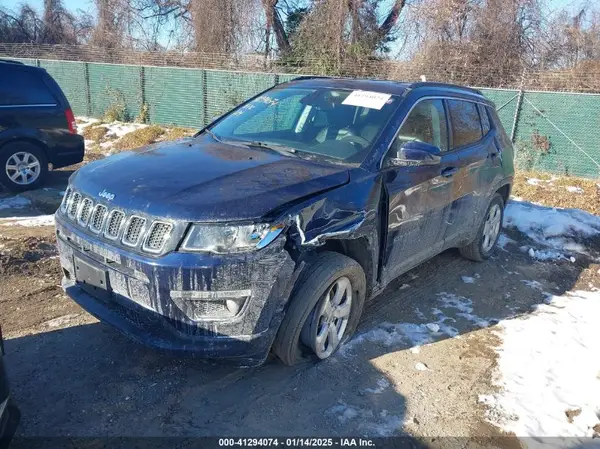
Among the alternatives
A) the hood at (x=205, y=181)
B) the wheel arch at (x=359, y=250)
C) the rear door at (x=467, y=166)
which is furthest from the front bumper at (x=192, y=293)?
the rear door at (x=467, y=166)

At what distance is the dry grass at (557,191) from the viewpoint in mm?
8750

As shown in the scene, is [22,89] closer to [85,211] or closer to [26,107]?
[26,107]

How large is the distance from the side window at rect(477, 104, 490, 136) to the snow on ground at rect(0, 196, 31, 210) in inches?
228

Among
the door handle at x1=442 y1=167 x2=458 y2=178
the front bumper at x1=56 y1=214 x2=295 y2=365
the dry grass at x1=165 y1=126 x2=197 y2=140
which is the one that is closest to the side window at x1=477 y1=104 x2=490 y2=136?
the door handle at x1=442 y1=167 x2=458 y2=178

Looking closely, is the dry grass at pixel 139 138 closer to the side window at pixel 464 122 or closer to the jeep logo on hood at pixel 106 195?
the side window at pixel 464 122

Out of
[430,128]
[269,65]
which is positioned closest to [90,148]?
[269,65]

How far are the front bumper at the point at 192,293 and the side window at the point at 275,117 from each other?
1.62 metres

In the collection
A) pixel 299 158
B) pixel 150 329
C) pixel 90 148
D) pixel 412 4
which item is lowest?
pixel 90 148

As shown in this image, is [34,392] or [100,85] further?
[100,85]

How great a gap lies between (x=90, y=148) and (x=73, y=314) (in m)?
9.67

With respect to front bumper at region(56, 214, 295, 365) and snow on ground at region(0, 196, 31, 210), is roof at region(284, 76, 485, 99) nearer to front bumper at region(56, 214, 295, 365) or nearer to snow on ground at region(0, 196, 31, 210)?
front bumper at region(56, 214, 295, 365)

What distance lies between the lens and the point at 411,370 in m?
3.59

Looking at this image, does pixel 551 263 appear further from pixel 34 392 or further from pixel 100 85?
pixel 100 85

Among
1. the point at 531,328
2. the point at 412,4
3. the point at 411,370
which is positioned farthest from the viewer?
the point at 412,4
